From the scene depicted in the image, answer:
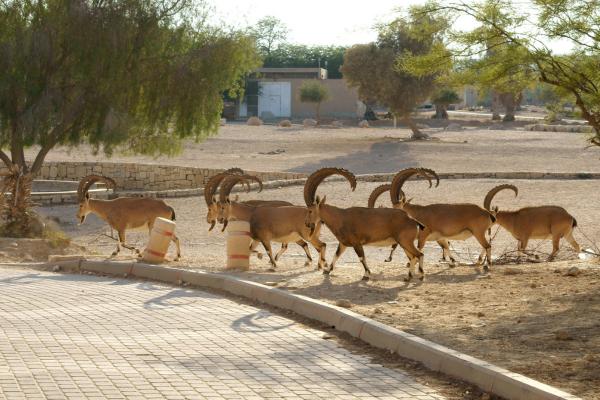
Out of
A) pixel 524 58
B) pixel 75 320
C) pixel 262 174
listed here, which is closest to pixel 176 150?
pixel 262 174

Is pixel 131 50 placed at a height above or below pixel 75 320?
above

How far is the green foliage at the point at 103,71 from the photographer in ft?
103

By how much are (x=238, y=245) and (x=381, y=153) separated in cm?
4102

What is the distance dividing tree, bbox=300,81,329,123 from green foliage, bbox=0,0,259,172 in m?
71.0

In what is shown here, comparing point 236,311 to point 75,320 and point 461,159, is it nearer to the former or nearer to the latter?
point 75,320

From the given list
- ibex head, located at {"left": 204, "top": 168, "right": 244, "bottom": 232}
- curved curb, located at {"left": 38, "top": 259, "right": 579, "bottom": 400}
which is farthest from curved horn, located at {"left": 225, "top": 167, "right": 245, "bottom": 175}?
curved curb, located at {"left": 38, "top": 259, "right": 579, "bottom": 400}

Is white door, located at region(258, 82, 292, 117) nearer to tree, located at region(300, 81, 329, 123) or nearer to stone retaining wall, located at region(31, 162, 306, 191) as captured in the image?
tree, located at region(300, 81, 329, 123)

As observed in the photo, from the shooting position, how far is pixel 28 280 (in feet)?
58.5

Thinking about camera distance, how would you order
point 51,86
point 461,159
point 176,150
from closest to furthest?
point 51,86 → point 176,150 → point 461,159

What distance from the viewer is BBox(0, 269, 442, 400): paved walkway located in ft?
30.2

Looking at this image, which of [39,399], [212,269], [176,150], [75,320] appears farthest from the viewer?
[176,150]

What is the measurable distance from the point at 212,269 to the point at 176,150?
1768cm

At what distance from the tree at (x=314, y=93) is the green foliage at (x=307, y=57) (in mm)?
35201

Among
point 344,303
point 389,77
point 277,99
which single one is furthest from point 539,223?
point 277,99
